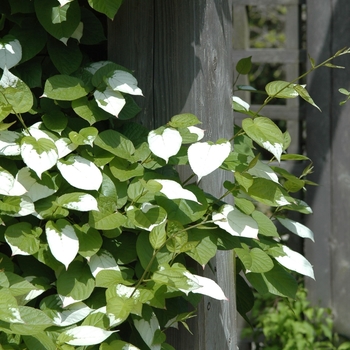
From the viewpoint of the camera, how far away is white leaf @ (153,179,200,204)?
1.43 metres

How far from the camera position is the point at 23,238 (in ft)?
4.64

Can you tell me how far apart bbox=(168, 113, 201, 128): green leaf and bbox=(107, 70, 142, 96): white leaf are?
101 mm

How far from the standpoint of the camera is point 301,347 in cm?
310

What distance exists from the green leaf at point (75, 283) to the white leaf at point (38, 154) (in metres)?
0.23

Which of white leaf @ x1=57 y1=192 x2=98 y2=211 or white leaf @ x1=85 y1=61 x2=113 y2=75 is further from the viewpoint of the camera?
white leaf @ x1=85 y1=61 x2=113 y2=75

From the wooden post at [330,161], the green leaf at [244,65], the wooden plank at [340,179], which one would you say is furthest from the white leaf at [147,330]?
the wooden plank at [340,179]

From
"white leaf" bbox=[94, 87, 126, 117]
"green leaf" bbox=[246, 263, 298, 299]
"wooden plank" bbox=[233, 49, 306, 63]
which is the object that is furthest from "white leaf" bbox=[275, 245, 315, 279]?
"wooden plank" bbox=[233, 49, 306, 63]

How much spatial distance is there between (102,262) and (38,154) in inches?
10.8

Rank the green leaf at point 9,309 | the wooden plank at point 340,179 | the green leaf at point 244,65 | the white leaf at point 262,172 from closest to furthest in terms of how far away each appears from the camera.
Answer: the green leaf at point 9,309 → the white leaf at point 262,172 → the green leaf at point 244,65 → the wooden plank at point 340,179

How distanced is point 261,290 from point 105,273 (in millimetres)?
391

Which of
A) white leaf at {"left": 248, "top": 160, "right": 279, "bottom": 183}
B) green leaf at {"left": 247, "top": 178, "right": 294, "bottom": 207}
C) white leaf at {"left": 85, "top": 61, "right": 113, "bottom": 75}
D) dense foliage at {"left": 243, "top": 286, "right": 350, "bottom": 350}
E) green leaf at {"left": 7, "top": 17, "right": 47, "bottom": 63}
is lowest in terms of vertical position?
dense foliage at {"left": 243, "top": 286, "right": 350, "bottom": 350}

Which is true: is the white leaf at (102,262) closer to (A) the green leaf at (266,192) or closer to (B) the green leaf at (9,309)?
(B) the green leaf at (9,309)

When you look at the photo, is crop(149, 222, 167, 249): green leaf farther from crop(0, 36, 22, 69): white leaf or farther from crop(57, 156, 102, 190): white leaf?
crop(0, 36, 22, 69): white leaf

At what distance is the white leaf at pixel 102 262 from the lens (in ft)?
4.75
